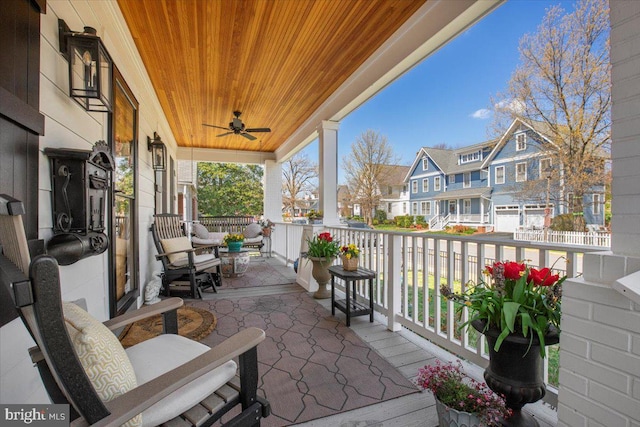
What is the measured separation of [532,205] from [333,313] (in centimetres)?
209

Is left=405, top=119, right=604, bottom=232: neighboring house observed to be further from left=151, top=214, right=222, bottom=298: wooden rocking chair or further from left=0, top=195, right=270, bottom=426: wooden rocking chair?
left=151, top=214, right=222, bottom=298: wooden rocking chair

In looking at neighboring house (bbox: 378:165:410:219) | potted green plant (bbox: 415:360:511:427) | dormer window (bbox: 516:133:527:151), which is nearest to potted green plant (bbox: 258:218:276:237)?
neighboring house (bbox: 378:165:410:219)

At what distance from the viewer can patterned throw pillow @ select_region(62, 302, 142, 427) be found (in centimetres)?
79

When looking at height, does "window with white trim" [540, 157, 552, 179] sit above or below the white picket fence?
A: above

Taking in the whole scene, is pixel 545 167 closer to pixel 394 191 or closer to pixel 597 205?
pixel 597 205

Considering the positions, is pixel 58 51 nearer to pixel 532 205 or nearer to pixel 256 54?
pixel 256 54

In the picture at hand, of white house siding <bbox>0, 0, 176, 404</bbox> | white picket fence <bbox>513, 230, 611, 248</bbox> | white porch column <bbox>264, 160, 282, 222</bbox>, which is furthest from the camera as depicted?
white porch column <bbox>264, 160, 282, 222</bbox>

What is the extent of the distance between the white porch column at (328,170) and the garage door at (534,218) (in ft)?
9.03

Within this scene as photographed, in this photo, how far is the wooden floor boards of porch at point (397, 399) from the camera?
1538 mm

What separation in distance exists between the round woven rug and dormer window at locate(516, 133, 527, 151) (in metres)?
3.18

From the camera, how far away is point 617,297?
1071 mm

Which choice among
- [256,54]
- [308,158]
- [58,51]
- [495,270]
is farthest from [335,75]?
[308,158]

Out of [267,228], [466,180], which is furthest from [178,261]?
[466,180]

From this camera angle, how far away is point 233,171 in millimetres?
15422
